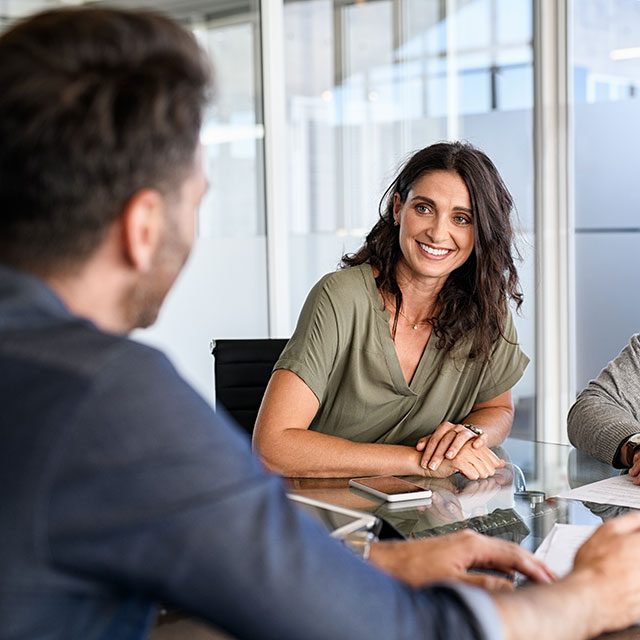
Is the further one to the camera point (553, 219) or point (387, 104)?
point (553, 219)

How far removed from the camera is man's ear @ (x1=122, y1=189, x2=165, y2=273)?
0.96 m

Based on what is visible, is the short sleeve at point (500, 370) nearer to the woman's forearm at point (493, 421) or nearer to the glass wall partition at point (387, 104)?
the woman's forearm at point (493, 421)

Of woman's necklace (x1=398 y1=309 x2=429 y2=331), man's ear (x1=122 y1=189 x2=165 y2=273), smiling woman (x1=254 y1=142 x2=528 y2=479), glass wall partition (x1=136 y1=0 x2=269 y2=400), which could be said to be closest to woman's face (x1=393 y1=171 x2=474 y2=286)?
smiling woman (x1=254 y1=142 x2=528 y2=479)

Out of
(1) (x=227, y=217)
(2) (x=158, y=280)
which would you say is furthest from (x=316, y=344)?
(1) (x=227, y=217)

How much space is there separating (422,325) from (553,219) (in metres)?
2.78

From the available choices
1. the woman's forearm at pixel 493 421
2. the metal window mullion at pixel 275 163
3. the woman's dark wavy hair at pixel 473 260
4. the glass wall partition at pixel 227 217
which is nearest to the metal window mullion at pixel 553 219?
the metal window mullion at pixel 275 163

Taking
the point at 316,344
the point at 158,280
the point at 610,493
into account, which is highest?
the point at 158,280

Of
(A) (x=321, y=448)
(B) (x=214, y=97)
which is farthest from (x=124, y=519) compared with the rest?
(A) (x=321, y=448)

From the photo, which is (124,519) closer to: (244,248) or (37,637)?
(37,637)

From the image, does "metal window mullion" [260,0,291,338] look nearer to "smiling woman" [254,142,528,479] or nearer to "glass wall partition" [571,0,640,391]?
"smiling woman" [254,142,528,479]

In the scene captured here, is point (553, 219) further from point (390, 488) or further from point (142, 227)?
point (142, 227)

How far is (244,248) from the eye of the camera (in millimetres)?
4195

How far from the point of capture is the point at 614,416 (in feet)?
8.16

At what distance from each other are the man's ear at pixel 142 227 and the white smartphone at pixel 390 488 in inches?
46.3
